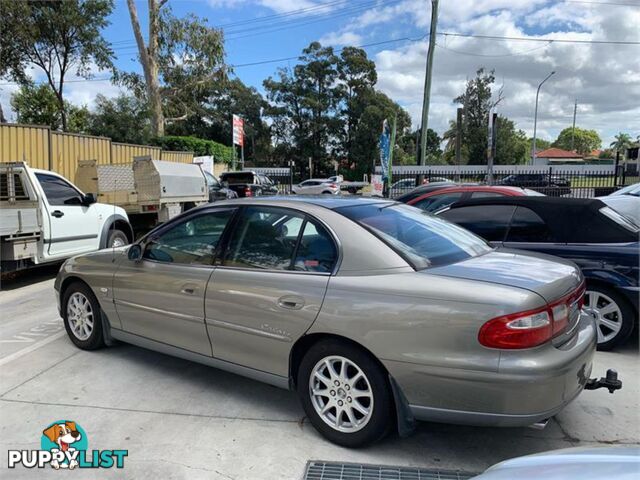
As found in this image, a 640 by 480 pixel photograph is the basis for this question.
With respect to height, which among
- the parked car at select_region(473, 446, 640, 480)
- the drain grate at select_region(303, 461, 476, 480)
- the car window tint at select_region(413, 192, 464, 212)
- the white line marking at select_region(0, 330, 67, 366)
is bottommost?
the white line marking at select_region(0, 330, 67, 366)

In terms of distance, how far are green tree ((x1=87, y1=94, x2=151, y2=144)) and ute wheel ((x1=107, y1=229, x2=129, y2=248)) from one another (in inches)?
962

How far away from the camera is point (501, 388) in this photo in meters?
2.52

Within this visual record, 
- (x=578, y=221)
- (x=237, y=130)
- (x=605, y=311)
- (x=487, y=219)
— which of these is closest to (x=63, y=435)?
(x=487, y=219)

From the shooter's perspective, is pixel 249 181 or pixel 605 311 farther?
pixel 249 181

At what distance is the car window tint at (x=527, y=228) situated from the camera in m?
4.96

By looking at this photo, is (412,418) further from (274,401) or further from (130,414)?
(130,414)

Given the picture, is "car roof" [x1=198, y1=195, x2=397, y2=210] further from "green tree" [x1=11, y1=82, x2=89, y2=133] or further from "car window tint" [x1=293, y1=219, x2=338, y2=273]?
"green tree" [x1=11, y1=82, x2=89, y2=133]

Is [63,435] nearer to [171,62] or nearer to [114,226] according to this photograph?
[114,226]

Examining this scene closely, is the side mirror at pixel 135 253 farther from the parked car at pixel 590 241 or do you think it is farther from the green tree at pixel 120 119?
the green tree at pixel 120 119

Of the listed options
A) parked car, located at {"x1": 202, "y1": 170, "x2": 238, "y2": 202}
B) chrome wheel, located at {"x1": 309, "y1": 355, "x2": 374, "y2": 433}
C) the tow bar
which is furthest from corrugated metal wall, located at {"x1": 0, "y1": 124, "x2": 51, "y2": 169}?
the tow bar

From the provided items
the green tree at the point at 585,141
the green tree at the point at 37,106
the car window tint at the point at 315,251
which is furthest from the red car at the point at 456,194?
the green tree at the point at 585,141

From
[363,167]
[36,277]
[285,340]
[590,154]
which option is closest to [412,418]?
[285,340]

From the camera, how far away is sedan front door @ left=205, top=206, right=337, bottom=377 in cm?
314

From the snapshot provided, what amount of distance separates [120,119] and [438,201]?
104ft
